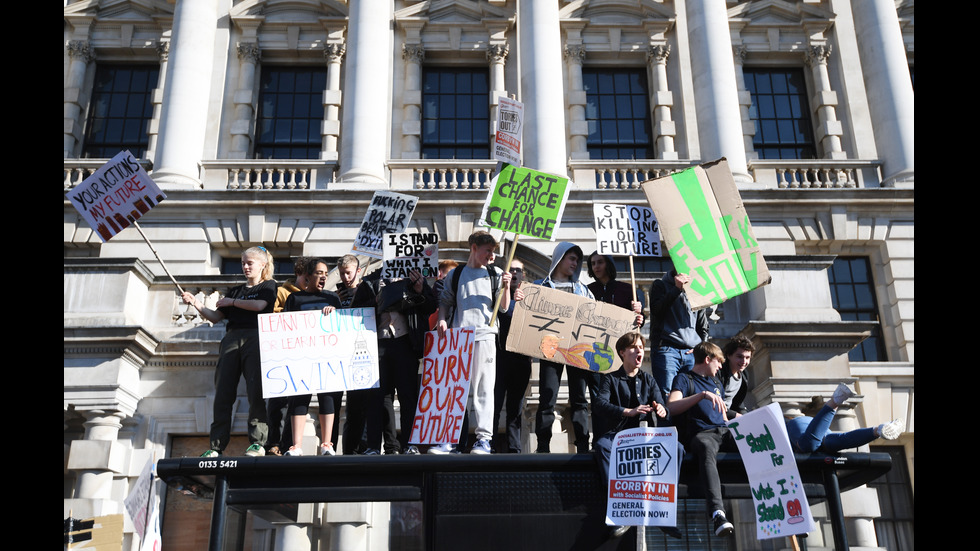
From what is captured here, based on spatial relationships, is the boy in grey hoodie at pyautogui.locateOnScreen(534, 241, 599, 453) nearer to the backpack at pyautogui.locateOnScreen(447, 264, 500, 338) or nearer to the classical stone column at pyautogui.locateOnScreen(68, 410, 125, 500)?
the backpack at pyautogui.locateOnScreen(447, 264, 500, 338)

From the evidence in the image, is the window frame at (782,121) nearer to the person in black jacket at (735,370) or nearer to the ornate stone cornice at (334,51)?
the ornate stone cornice at (334,51)

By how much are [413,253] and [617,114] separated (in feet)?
43.6

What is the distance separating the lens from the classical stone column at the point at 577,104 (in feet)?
68.2

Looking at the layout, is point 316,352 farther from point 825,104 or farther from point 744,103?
point 825,104

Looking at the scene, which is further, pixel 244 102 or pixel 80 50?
pixel 80 50

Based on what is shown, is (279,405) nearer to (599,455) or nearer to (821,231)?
(599,455)

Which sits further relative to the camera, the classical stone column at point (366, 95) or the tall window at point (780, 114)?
the tall window at point (780, 114)

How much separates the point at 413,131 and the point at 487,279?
42.5ft

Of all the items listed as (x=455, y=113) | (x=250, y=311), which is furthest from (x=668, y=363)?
(x=455, y=113)

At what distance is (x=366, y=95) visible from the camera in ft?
66.3

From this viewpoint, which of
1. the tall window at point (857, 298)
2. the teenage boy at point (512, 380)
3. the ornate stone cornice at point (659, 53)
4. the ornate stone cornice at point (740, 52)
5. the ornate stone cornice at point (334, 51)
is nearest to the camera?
the teenage boy at point (512, 380)

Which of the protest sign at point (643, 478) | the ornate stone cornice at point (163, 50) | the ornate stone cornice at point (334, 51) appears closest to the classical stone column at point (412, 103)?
the ornate stone cornice at point (334, 51)

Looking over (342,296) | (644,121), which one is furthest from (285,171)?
(342,296)

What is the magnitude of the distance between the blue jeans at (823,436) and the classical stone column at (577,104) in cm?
1463
